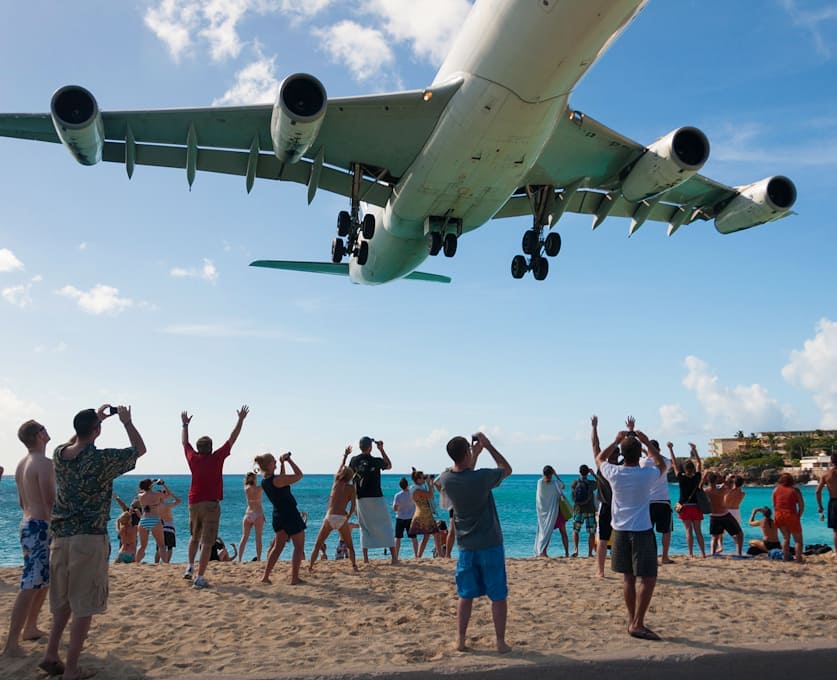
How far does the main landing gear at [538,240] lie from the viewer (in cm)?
1669

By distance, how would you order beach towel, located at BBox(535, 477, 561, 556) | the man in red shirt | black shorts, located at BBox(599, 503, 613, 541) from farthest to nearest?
beach towel, located at BBox(535, 477, 561, 556), black shorts, located at BBox(599, 503, 613, 541), the man in red shirt

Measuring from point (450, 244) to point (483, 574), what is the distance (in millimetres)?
10317

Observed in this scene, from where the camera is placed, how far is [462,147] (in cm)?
1202

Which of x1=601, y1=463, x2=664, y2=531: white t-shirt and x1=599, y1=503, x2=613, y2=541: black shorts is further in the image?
x1=599, y1=503, x2=613, y2=541: black shorts

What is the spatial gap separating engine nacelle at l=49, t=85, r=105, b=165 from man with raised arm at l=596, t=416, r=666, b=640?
10.2 meters

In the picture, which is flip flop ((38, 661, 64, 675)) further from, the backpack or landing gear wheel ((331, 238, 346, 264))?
landing gear wheel ((331, 238, 346, 264))

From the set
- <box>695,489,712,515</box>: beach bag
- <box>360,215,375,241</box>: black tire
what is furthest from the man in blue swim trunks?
<box>360,215,375,241</box>: black tire

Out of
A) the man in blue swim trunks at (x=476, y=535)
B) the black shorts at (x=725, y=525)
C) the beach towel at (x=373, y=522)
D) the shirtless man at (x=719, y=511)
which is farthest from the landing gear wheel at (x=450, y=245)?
Result: the man in blue swim trunks at (x=476, y=535)

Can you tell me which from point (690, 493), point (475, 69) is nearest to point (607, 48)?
point (475, 69)

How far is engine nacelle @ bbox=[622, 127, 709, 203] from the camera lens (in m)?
13.5

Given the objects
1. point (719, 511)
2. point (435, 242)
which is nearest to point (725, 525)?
point (719, 511)

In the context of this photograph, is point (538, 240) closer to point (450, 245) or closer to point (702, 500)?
point (450, 245)

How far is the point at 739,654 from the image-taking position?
18.2ft

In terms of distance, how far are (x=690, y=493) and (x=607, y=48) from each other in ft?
25.4
